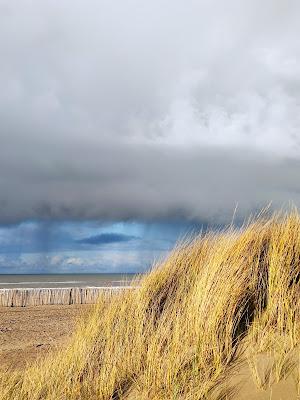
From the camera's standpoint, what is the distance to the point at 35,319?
45.2 feet

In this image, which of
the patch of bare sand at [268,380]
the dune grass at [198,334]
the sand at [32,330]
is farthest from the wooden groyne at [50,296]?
the patch of bare sand at [268,380]

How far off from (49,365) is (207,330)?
1.52 m

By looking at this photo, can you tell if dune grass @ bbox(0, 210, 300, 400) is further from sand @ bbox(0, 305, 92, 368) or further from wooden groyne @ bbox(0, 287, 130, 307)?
wooden groyne @ bbox(0, 287, 130, 307)

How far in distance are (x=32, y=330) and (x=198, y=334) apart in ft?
27.0

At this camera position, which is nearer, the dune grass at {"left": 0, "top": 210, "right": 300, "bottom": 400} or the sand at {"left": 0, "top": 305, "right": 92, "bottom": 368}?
the dune grass at {"left": 0, "top": 210, "right": 300, "bottom": 400}

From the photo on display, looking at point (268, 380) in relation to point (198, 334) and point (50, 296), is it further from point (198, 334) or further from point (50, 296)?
point (50, 296)

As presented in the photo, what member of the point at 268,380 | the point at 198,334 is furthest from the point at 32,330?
the point at 268,380

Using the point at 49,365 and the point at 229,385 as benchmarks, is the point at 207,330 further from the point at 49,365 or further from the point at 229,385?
the point at 49,365

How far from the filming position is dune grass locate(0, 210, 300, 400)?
11.4ft

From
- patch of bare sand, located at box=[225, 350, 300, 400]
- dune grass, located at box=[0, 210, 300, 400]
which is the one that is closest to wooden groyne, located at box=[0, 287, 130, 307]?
dune grass, located at box=[0, 210, 300, 400]

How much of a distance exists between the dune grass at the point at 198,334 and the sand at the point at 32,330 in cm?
126

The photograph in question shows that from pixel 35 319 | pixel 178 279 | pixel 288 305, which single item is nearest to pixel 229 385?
pixel 288 305

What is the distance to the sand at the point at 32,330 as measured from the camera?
7.08 m

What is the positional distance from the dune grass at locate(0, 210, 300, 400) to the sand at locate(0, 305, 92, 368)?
126 cm
